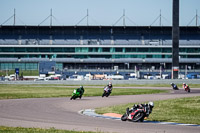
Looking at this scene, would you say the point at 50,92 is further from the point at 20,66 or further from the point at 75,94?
the point at 20,66

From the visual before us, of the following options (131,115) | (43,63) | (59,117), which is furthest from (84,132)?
(43,63)

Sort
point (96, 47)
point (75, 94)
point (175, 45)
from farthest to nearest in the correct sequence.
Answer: point (96, 47) → point (175, 45) → point (75, 94)

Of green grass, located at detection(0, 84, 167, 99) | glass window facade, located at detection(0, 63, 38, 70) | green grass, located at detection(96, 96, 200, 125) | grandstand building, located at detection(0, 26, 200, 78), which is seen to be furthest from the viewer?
grandstand building, located at detection(0, 26, 200, 78)

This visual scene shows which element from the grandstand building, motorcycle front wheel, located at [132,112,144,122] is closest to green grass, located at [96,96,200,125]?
motorcycle front wheel, located at [132,112,144,122]

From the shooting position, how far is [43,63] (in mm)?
118250

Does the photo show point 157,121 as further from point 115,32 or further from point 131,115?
point 115,32

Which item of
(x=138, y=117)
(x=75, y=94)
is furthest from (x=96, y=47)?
(x=138, y=117)

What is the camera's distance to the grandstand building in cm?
12812

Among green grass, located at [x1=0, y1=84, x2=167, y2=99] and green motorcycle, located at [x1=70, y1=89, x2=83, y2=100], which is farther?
green grass, located at [x1=0, y1=84, x2=167, y2=99]

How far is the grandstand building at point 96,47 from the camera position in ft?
420

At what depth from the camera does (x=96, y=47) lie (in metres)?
130

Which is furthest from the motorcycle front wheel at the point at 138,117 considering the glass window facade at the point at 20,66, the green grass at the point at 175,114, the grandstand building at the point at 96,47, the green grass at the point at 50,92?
the glass window facade at the point at 20,66

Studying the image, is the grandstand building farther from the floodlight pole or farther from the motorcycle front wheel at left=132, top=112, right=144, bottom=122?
the motorcycle front wheel at left=132, top=112, right=144, bottom=122

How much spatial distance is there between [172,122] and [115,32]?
110 m
